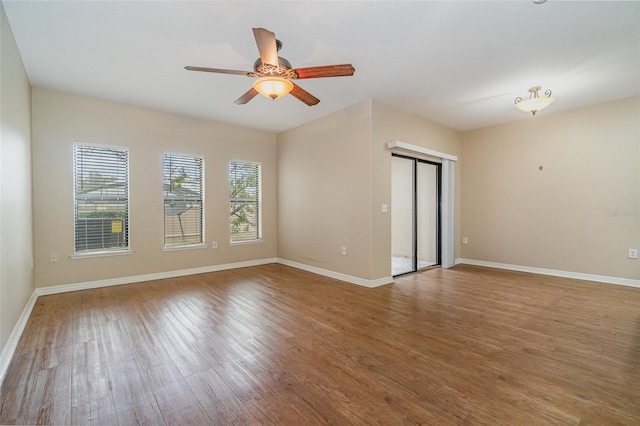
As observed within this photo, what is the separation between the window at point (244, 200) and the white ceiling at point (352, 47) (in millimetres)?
1693

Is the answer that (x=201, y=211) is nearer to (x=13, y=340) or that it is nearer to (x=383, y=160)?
(x=13, y=340)

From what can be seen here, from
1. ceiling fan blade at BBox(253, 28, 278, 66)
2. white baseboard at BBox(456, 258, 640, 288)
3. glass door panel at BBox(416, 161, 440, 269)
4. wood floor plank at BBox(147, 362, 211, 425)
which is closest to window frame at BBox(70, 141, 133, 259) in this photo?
wood floor plank at BBox(147, 362, 211, 425)

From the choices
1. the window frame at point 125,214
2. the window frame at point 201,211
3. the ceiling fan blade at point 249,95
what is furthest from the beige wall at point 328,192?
the window frame at point 125,214

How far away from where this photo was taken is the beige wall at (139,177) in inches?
153

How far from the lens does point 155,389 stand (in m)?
1.88

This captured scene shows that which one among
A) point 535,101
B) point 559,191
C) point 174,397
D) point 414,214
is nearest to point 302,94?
point 174,397

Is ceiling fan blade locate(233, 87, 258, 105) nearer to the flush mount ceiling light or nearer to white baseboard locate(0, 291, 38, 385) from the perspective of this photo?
white baseboard locate(0, 291, 38, 385)

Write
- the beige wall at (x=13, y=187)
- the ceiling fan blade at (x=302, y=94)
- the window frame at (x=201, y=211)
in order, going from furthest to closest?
the window frame at (x=201, y=211) < the ceiling fan blade at (x=302, y=94) < the beige wall at (x=13, y=187)

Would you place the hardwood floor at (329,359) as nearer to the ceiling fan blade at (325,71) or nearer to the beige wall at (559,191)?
the beige wall at (559,191)

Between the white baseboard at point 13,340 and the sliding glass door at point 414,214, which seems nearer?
the white baseboard at point 13,340

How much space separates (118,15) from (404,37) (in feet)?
8.28

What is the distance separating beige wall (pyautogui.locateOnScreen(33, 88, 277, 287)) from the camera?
390 centimetres

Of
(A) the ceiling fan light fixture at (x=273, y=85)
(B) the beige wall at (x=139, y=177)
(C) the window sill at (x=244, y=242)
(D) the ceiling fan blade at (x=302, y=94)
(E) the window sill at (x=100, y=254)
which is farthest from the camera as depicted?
(C) the window sill at (x=244, y=242)

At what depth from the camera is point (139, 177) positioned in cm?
461
